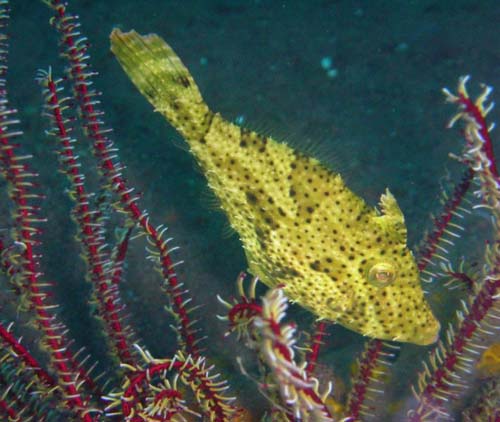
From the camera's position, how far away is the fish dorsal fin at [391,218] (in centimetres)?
290

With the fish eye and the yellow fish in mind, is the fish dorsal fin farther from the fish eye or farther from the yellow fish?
the fish eye

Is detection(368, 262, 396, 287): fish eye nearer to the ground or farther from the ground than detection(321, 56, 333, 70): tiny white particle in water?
nearer to the ground

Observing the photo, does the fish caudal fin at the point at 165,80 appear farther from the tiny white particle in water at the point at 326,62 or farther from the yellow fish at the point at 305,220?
the tiny white particle in water at the point at 326,62

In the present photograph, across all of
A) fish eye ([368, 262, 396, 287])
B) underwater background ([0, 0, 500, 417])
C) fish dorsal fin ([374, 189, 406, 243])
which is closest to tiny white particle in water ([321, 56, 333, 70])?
underwater background ([0, 0, 500, 417])

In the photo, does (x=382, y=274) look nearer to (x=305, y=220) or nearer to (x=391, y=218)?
(x=391, y=218)

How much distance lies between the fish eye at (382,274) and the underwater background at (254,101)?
45.4 inches

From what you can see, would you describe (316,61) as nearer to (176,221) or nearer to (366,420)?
(176,221)

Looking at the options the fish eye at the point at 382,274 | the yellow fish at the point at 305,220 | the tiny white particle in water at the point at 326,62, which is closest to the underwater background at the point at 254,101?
the tiny white particle in water at the point at 326,62

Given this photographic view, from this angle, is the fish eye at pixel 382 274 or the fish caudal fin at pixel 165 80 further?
the fish caudal fin at pixel 165 80

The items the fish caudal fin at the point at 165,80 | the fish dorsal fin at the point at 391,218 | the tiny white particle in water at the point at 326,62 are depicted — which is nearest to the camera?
Answer: the fish dorsal fin at the point at 391,218

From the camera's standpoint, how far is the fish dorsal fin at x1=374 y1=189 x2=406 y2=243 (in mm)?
2904

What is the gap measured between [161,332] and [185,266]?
70 centimetres

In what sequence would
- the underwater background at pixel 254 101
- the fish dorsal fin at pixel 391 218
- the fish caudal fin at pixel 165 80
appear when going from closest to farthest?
the fish dorsal fin at pixel 391 218 < the fish caudal fin at pixel 165 80 < the underwater background at pixel 254 101

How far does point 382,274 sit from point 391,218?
1.22 feet
